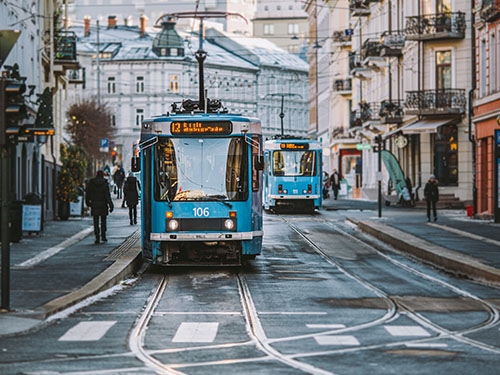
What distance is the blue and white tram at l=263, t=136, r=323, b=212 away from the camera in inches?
2100

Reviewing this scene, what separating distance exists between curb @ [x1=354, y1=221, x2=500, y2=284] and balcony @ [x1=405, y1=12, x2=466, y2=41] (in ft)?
80.6

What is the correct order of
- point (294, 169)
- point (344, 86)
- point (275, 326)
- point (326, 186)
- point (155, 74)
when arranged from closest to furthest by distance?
point (275, 326) → point (294, 169) → point (326, 186) → point (344, 86) → point (155, 74)

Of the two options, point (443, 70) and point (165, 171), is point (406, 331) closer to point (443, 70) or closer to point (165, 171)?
point (165, 171)

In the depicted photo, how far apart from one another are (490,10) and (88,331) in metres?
32.3

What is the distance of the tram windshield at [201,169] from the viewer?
80.0 ft

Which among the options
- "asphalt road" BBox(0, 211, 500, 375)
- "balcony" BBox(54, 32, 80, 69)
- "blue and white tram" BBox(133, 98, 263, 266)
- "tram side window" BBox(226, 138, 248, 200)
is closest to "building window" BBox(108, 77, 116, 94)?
"balcony" BBox(54, 32, 80, 69)

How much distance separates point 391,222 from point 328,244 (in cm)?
1002

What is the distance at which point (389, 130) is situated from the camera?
2987 inches

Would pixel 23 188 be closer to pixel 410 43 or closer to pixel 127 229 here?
pixel 127 229

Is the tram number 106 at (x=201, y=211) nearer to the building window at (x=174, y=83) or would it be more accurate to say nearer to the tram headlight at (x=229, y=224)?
the tram headlight at (x=229, y=224)

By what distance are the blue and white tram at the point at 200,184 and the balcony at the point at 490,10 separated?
21.7 meters

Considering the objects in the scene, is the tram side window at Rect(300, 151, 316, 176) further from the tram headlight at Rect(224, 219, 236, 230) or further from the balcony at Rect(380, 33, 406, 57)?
the tram headlight at Rect(224, 219, 236, 230)

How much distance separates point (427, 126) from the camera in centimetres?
6116

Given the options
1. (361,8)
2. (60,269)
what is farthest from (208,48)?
(60,269)
